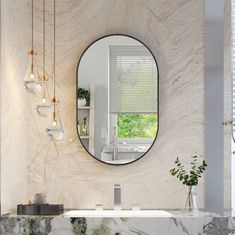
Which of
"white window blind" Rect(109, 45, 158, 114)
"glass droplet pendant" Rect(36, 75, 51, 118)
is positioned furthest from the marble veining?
"white window blind" Rect(109, 45, 158, 114)

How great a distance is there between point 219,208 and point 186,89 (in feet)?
2.56

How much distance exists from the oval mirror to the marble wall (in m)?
0.05

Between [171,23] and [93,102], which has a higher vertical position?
[171,23]

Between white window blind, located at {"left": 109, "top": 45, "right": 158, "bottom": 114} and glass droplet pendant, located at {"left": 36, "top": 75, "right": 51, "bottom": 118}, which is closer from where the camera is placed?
glass droplet pendant, located at {"left": 36, "top": 75, "right": 51, "bottom": 118}

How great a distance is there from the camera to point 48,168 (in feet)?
12.3

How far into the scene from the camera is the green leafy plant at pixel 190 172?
3582 millimetres

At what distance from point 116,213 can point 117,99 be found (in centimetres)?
75

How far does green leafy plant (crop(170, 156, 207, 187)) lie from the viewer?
11.8ft

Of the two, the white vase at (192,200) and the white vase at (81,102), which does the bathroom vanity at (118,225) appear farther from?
the white vase at (81,102)

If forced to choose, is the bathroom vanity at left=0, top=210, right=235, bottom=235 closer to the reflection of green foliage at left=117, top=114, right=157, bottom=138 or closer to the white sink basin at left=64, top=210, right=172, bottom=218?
the white sink basin at left=64, top=210, right=172, bottom=218

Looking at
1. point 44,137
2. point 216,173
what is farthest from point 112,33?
point 216,173

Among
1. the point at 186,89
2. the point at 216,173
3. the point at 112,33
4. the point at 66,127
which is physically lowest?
the point at 216,173

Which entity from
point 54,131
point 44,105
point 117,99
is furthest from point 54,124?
point 117,99

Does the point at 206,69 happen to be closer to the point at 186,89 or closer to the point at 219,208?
the point at 186,89
